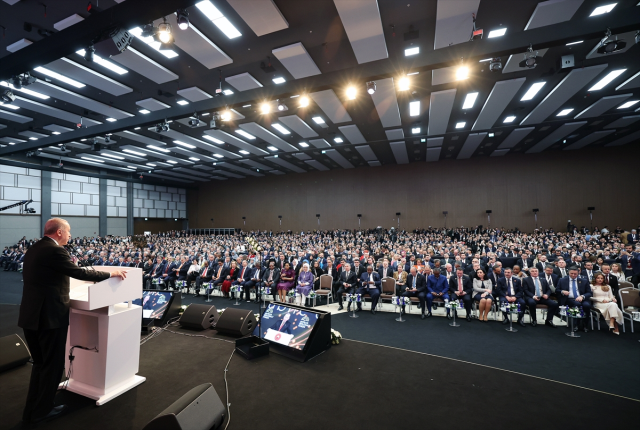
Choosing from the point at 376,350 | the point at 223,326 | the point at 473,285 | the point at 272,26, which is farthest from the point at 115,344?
the point at 473,285

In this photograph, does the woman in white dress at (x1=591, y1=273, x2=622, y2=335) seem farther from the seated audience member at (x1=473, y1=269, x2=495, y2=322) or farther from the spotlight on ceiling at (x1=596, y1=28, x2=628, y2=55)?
the spotlight on ceiling at (x1=596, y1=28, x2=628, y2=55)

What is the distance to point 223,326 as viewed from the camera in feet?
12.9

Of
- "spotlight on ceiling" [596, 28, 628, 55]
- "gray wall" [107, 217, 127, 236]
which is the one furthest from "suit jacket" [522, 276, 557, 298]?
"gray wall" [107, 217, 127, 236]

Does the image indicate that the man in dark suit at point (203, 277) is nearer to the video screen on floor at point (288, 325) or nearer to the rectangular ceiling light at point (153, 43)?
the video screen on floor at point (288, 325)

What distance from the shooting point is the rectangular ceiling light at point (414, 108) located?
995 centimetres

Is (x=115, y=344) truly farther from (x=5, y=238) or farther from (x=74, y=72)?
(x=5, y=238)

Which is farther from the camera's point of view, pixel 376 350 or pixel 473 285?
pixel 473 285

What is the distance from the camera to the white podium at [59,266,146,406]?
2379 mm

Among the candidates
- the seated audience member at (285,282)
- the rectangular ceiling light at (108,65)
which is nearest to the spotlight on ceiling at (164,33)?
the rectangular ceiling light at (108,65)

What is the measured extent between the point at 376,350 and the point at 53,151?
1955cm

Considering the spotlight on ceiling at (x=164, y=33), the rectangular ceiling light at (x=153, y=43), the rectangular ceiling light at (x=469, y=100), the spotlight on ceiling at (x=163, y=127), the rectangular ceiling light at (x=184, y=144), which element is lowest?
the spotlight on ceiling at (x=164, y=33)

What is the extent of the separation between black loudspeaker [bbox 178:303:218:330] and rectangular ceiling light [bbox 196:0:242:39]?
16.5 feet

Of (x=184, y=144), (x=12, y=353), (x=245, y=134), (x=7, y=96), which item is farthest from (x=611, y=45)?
(x=184, y=144)

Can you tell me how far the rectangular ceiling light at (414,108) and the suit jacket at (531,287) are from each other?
261 inches
